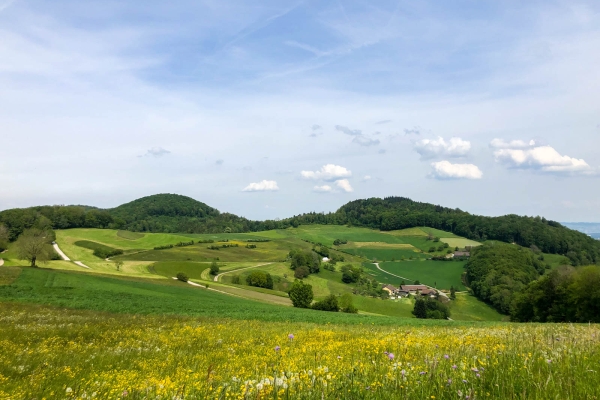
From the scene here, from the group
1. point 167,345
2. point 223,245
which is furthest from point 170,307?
point 223,245

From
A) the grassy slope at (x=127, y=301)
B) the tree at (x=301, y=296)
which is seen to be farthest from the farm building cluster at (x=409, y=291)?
the grassy slope at (x=127, y=301)

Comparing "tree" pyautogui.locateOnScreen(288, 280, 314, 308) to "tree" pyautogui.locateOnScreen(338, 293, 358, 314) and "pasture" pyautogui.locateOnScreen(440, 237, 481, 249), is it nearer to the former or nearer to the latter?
"tree" pyautogui.locateOnScreen(338, 293, 358, 314)

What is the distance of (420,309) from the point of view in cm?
9531

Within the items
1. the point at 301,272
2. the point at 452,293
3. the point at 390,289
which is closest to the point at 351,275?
the point at 390,289

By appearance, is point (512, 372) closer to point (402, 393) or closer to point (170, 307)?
point (402, 393)

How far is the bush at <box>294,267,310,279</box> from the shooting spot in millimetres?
119338

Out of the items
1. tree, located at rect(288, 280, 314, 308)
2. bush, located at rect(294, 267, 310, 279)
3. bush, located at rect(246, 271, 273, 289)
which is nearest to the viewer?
tree, located at rect(288, 280, 314, 308)

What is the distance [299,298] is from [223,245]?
90527 millimetres

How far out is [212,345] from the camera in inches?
397

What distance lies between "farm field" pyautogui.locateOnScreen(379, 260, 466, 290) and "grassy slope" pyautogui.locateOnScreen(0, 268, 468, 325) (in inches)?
3942

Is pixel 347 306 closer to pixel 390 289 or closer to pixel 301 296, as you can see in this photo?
pixel 301 296

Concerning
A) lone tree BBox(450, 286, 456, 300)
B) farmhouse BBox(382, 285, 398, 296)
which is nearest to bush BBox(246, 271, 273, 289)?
farmhouse BBox(382, 285, 398, 296)

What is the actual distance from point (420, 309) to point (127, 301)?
7793 centimetres

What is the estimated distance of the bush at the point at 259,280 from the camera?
102938mm
